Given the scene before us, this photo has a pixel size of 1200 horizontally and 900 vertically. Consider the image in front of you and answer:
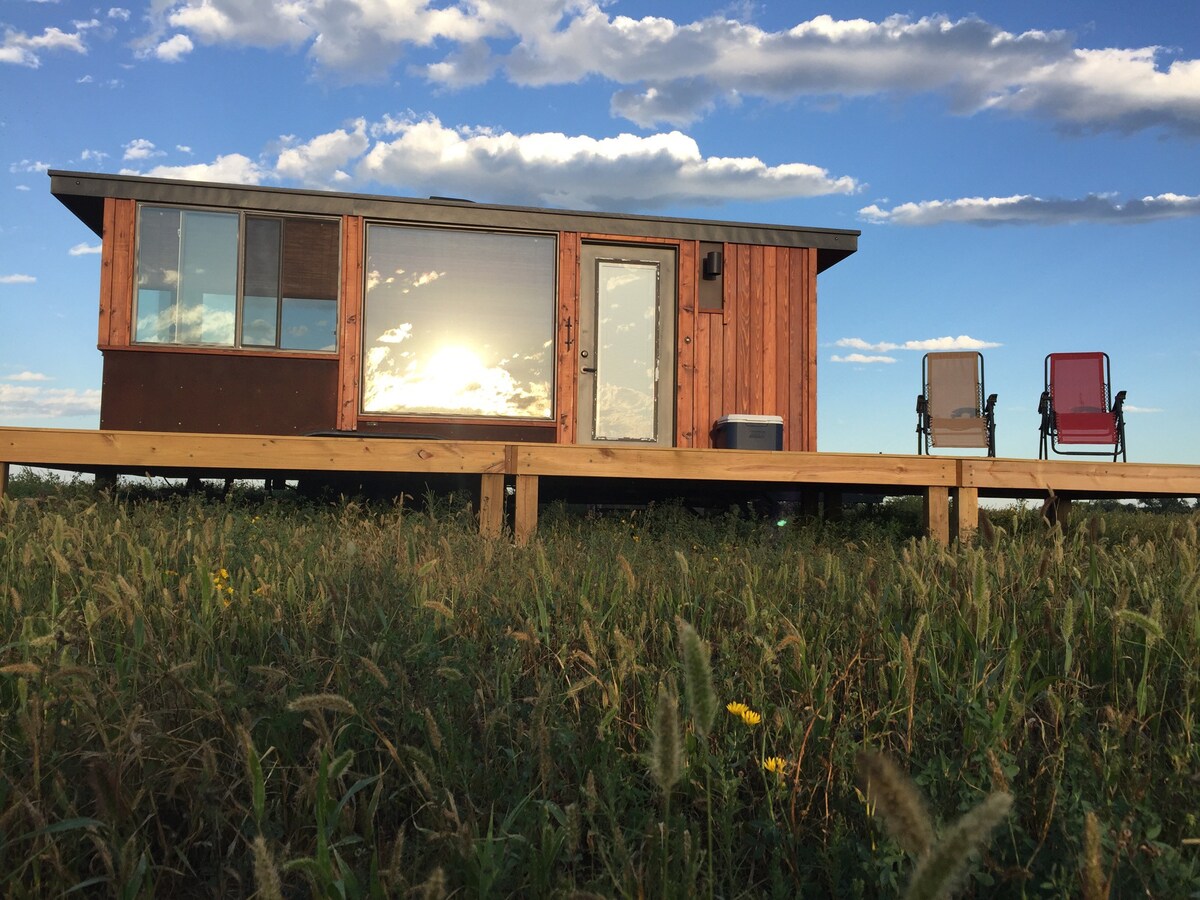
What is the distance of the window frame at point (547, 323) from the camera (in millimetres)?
8586

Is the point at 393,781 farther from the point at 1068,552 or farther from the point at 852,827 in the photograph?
the point at 1068,552

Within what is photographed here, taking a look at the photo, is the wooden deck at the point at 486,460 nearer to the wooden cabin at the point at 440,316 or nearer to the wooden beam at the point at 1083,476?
the wooden beam at the point at 1083,476

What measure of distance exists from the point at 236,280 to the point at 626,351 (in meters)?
3.82

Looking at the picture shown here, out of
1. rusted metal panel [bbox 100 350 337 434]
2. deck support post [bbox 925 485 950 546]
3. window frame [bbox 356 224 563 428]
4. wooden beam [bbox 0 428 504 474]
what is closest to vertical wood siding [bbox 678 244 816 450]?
window frame [bbox 356 224 563 428]

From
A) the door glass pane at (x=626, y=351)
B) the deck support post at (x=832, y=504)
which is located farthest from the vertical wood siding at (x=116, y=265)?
the deck support post at (x=832, y=504)

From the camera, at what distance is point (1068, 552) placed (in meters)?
3.84

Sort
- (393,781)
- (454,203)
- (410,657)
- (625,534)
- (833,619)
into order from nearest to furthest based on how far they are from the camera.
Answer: (393,781), (410,657), (833,619), (625,534), (454,203)

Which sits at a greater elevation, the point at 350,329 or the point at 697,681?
the point at 350,329

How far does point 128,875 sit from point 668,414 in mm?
8026

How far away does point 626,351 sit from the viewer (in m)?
9.17

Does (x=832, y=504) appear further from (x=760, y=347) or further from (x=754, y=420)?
(x=760, y=347)

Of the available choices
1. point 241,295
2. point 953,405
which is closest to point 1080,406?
point 953,405

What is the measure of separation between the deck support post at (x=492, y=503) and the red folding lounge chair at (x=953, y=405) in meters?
7.00

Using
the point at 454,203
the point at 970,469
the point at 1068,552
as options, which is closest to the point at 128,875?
the point at 1068,552
